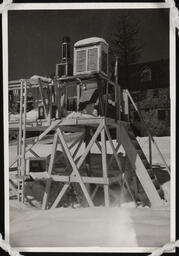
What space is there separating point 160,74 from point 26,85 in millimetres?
271

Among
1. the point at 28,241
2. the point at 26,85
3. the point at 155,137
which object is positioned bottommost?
the point at 28,241

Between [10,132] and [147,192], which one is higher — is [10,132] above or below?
above

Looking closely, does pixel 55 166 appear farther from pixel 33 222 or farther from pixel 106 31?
pixel 106 31

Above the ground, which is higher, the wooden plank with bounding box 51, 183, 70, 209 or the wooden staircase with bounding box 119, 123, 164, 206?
the wooden staircase with bounding box 119, 123, 164, 206

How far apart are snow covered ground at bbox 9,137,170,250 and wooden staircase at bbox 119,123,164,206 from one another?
33mm

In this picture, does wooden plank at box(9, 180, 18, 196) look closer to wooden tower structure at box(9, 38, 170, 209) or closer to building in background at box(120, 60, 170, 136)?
wooden tower structure at box(9, 38, 170, 209)

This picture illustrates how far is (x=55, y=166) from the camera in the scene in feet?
3.31

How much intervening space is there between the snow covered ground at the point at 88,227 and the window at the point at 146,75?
0.13m

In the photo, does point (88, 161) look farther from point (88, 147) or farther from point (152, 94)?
point (152, 94)

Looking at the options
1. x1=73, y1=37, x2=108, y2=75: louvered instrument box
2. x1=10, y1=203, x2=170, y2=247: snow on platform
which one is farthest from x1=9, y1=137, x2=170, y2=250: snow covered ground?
x1=73, y1=37, x2=108, y2=75: louvered instrument box

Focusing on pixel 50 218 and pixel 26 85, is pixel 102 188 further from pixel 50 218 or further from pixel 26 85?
pixel 26 85

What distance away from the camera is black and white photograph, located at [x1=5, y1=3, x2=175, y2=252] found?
0.95 m

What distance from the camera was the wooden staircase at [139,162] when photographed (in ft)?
3.22

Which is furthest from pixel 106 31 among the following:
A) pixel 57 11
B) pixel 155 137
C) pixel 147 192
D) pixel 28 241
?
pixel 28 241
